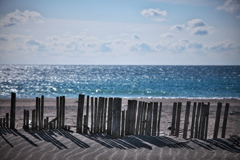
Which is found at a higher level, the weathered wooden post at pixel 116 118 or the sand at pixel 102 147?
the weathered wooden post at pixel 116 118

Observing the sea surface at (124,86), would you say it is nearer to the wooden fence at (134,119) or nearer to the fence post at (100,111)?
the wooden fence at (134,119)

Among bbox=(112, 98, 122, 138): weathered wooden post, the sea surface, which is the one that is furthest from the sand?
the sea surface

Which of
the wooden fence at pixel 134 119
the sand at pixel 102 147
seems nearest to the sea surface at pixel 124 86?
the wooden fence at pixel 134 119

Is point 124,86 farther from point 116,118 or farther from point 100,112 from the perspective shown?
point 116,118

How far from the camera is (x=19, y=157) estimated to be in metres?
4.84

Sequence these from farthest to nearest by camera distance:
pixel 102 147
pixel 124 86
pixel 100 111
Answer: pixel 124 86 < pixel 100 111 < pixel 102 147

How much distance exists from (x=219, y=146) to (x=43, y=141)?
15.0ft

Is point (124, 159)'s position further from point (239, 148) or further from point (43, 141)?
point (239, 148)

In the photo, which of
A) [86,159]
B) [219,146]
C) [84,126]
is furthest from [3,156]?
[219,146]

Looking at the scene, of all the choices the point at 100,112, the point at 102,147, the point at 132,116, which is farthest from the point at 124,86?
the point at 102,147

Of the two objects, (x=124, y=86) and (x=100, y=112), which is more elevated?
(x=100, y=112)

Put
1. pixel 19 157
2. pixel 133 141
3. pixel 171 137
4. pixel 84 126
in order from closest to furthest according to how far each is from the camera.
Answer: pixel 19 157, pixel 133 141, pixel 171 137, pixel 84 126

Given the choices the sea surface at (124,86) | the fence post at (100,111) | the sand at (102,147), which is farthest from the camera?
the sea surface at (124,86)

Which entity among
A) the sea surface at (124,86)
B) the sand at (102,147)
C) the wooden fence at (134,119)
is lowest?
the sea surface at (124,86)
